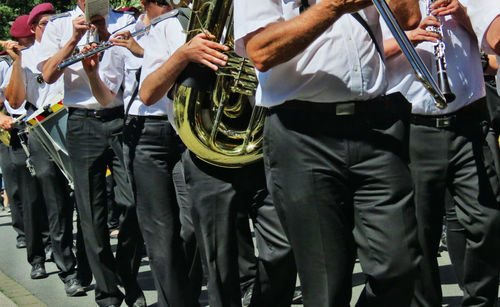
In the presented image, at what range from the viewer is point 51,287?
8.46 metres

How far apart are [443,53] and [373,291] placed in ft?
5.62

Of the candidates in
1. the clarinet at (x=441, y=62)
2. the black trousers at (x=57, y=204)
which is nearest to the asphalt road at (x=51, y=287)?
the black trousers at (x=57, y=204)

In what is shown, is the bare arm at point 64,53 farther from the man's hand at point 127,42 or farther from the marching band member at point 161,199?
the marching band member at point 161,199

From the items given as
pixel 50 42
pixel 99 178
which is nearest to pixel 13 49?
pixel 50 42

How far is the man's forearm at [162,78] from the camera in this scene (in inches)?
197

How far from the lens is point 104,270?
7.13 meters

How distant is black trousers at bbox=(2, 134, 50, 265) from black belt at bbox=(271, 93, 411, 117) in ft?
19.1

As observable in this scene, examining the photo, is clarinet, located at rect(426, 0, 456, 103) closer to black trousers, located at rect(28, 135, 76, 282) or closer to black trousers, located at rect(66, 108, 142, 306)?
black trousers, located at rect(66, 108, 142, 306)

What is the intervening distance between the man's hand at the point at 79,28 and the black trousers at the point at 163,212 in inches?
44.3

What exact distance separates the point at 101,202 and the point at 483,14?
397 centimetres

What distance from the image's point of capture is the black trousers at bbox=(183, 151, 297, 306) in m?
5.07

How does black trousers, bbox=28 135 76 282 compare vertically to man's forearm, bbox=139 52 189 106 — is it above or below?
below

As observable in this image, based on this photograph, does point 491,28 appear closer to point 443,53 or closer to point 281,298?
point 443,53

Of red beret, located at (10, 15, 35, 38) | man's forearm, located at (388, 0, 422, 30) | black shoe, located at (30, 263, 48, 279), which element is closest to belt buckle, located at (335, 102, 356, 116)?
man's forearm, located at (388, 0, 422, 30)
